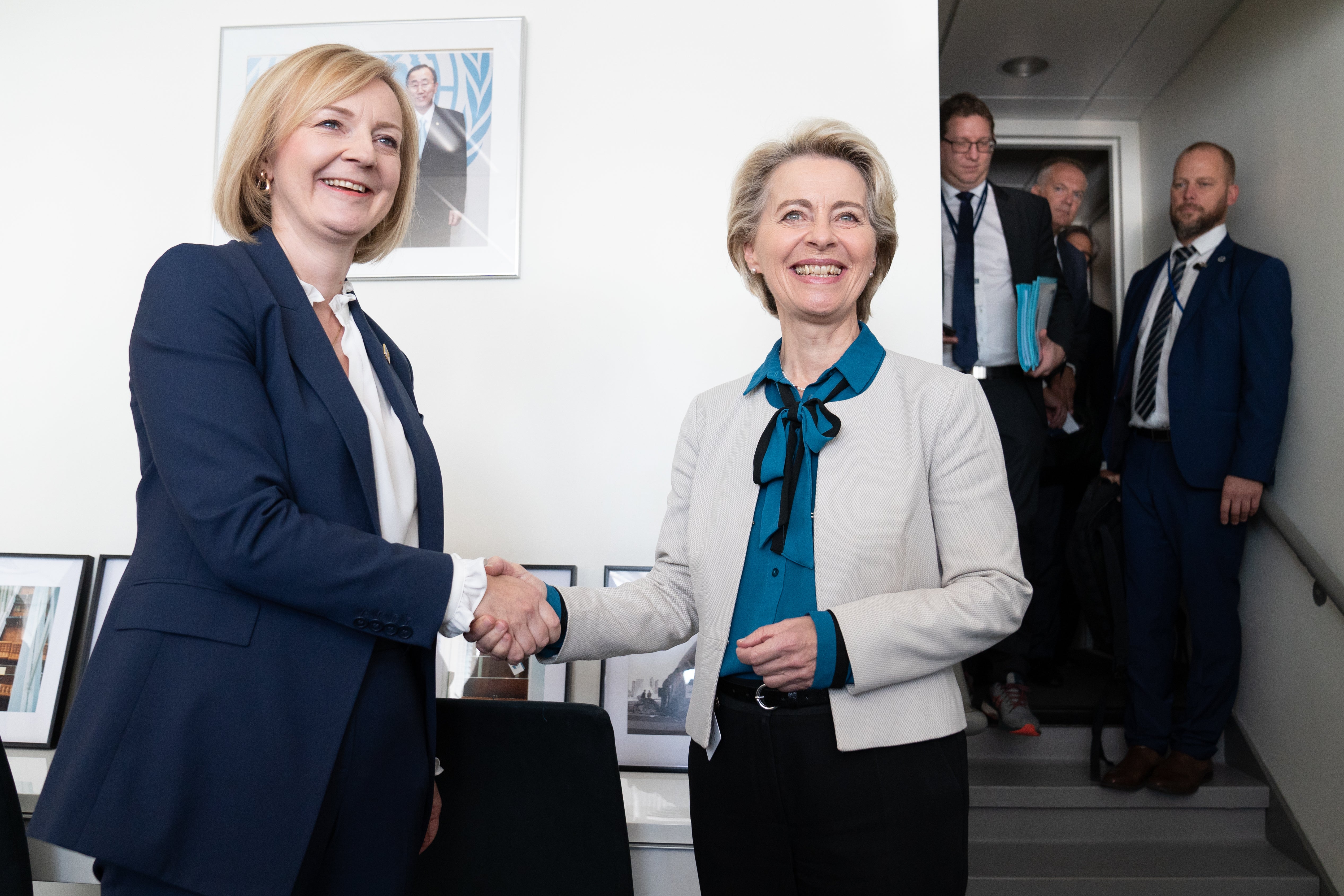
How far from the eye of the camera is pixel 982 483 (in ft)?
4.20

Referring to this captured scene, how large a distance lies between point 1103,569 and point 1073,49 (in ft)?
7.21

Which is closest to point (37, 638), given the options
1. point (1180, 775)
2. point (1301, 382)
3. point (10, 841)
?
point (10, 841)

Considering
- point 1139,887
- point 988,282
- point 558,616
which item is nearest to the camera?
point 558,616

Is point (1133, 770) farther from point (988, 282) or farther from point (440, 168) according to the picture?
point (440, 168)

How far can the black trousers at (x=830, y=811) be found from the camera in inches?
46.9

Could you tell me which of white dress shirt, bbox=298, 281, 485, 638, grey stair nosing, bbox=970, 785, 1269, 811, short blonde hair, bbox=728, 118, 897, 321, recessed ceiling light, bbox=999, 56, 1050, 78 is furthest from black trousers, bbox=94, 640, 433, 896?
recessed ceiling light, bbox=999, 56, 1050, 78

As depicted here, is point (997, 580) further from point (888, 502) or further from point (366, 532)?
point (366, 532)

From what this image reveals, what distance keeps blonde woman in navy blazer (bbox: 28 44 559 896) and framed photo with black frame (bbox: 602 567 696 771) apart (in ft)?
3.35

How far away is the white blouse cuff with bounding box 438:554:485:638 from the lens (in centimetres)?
119

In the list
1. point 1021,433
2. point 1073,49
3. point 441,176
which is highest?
point 1073,49

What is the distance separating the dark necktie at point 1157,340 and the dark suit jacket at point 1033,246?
367mm

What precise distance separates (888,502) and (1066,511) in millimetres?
3187

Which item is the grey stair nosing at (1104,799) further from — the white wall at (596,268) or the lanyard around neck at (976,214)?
the lanyard around neck at (976,214)

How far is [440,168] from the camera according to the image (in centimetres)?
237
